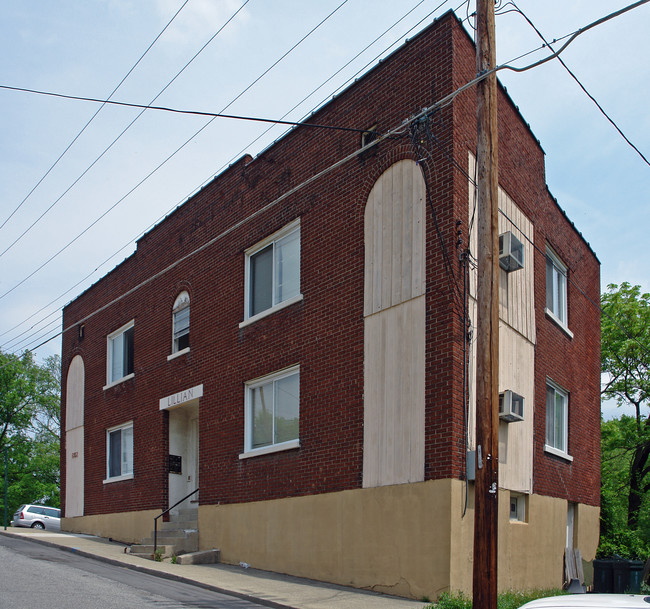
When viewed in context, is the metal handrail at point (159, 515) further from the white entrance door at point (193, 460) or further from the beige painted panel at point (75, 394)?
the beige painted panel at point (75, 394)

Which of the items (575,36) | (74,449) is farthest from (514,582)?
(74,449)

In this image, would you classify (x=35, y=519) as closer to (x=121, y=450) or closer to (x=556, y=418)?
(x=121, y=450)

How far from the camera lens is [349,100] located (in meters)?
15.0

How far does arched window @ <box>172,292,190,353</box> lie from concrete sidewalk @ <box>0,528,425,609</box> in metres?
4.95

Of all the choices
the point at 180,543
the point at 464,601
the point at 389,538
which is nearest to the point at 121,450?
the point at 180,543

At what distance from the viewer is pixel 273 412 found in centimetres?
1608

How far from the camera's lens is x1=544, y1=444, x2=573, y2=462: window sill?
52.7 feet

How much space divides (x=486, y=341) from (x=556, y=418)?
27.3ft

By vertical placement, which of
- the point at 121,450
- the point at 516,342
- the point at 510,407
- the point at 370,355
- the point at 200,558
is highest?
the point at 516,342

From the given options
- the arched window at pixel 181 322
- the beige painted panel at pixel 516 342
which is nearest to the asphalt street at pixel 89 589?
the beige painted panel at pixel 516 342

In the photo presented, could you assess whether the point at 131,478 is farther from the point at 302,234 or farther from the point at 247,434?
the point at 302,234

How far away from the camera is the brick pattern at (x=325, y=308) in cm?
1307

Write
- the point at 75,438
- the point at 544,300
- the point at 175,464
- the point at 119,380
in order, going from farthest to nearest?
the point at 75,438 < the point at 119,380 < the point at 175,464 < the point at 544,300

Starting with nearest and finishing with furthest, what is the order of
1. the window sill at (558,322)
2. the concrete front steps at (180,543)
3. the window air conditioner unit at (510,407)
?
the window air conditioner unit at (510,407) → the concrete front steps at (180,543) → the window sill at (558,322)
